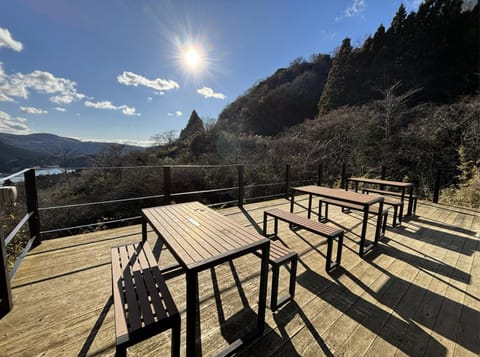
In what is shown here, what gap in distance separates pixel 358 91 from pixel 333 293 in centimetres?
1492

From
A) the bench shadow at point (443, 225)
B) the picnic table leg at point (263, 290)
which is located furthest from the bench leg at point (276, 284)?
the bench shadow at point (443, 225)

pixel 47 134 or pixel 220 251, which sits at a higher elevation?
pixel 47 134

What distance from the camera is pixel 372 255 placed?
2291mm

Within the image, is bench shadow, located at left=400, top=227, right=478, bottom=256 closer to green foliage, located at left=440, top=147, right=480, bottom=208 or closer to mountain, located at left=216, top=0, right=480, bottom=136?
green foliage, located at left=440, top=147, right=480, bottom=208

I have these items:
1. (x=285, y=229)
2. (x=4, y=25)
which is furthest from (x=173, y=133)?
(x=285, y=229)

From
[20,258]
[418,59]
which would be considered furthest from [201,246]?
[418,59]

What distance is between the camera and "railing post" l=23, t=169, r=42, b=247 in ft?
6.82

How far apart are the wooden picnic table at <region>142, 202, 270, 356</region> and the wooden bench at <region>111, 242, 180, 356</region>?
0.10 meters

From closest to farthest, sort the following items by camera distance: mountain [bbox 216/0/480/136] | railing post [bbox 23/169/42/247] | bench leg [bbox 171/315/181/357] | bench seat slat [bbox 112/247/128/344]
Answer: bench seat slat [bbox 112/247/128/344] → bench leg [bbox 171/315/181/357] → railing post [bbox 23/169/42/247] → mountain [bbox 216/0/480/136]

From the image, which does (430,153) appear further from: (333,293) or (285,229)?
(333,293)

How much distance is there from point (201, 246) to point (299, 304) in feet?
3.23

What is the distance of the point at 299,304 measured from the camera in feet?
4.93

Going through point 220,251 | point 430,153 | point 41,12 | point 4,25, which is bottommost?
point 220,251

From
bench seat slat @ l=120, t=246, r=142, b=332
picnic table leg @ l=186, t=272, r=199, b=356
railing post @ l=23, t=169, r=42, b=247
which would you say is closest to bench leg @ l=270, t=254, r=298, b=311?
picnic table leg @ l=186, t=272, r=199, b=356
